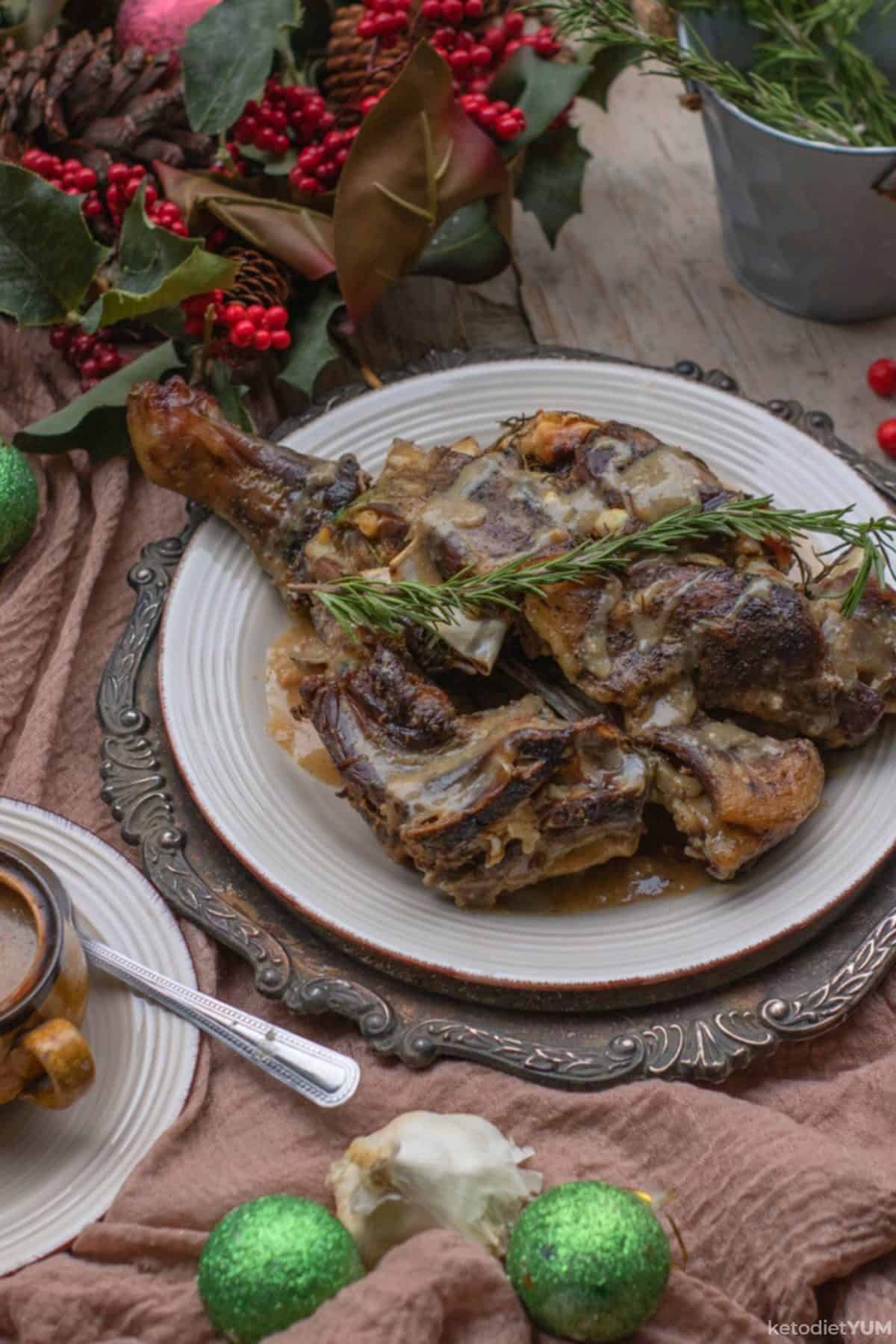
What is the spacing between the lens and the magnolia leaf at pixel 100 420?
2920mm

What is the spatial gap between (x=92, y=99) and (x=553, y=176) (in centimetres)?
104

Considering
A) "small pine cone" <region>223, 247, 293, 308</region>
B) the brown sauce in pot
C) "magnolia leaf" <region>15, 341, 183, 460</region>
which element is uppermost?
"small pine cone" <region>223, 247, 293, 308</region>

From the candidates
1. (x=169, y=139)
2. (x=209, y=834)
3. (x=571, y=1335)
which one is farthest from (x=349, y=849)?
(x=169, y=139)

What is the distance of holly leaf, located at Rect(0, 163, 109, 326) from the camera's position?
2852 millimetres

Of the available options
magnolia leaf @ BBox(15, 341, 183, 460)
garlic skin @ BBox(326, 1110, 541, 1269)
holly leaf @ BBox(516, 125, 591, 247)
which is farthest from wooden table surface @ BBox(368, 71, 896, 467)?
garlic skin @ BBox(326, 1110, 541, 1269)

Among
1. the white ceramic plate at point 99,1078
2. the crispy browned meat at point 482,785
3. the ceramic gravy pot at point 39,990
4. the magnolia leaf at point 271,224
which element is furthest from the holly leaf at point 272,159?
the ceramic gravy pot at point 39,990

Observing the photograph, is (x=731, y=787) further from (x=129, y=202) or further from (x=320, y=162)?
(x=129, y=202)

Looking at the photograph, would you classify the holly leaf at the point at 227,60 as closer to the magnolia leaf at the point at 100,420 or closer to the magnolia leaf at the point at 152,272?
the magnolia leaf at the point at 152,272

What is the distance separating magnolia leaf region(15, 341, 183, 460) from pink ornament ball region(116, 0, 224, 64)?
28.7 inches

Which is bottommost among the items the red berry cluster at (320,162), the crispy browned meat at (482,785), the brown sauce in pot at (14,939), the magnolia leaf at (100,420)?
the crispy browned meat at (482,785)

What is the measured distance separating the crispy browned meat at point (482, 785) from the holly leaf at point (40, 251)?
1.19 meters

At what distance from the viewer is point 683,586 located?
2354 mm

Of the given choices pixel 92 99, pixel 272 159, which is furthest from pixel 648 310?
pixel 92 99

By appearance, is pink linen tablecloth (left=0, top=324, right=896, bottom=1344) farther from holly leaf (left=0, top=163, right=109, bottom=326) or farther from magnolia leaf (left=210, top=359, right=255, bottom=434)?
holly leaf (left=0, top=163, right=109, bottom=326)
